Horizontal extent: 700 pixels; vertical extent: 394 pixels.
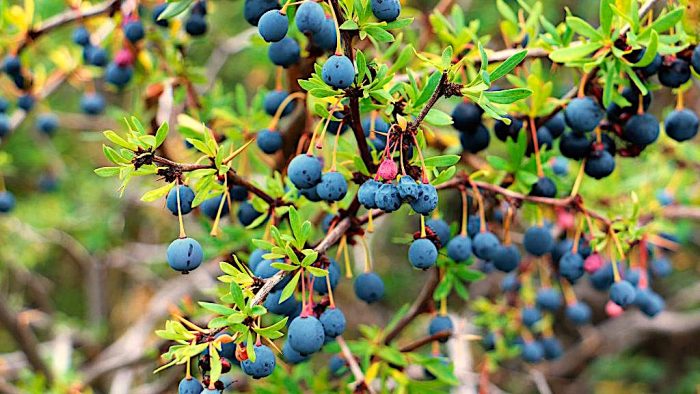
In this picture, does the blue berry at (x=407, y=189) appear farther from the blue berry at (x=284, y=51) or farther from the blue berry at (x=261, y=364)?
the blue berry at (x=284, y=51)

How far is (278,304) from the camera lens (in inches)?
48.6

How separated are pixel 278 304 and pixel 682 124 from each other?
995 millimetres

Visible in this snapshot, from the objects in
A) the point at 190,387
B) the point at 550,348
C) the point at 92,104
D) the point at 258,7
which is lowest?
the point at 550,348

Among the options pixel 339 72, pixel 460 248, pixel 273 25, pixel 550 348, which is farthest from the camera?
pixel 550 348

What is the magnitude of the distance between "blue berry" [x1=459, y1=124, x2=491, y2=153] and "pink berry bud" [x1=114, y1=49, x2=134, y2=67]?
1.09 metres

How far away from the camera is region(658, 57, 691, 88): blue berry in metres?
1.35

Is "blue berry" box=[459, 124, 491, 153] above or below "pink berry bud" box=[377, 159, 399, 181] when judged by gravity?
below

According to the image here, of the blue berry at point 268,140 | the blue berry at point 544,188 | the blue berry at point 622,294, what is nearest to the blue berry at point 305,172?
the blue berry at point 268,140

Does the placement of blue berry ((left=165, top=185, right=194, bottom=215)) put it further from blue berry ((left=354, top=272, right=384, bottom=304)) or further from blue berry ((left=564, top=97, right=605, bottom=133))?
blue berry ((left=564, top=97, right=605, bottom=133))

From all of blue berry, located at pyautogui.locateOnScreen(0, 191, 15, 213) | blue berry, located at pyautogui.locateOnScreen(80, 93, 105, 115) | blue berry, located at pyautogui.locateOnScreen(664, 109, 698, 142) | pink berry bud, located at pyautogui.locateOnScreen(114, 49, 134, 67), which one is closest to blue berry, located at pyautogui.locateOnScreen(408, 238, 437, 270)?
blue berry, located at pyautogui.locateOnScreen(664, 109, 698, 142)

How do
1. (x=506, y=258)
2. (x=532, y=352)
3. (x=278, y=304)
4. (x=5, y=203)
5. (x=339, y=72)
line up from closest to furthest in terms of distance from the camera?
(x=339, y=72) → (x=278, y=304) → (x=506, y=258) → (x=532, y=352) → (x=5, y=203)

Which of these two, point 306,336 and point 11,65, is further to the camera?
point 11,65

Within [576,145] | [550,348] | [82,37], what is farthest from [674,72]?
[82,37]

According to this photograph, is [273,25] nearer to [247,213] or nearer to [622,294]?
[247,213]
